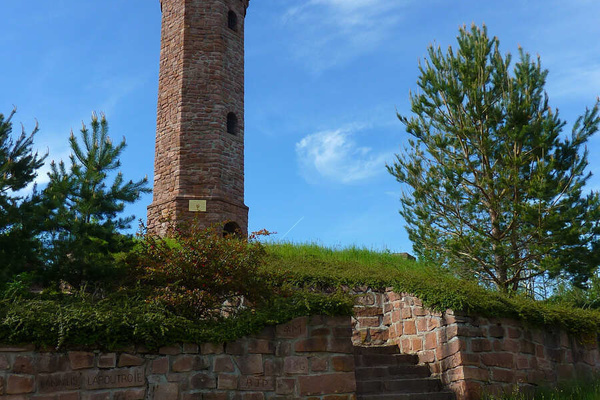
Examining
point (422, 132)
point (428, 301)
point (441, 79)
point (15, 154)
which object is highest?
point (441, 79)

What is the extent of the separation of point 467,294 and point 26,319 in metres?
6.34

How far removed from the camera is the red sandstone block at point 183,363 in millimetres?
7266

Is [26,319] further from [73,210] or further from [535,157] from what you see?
[535,157]

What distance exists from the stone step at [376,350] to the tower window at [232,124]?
1094cm

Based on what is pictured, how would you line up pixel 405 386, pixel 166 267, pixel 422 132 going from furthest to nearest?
1. pixel 422 132
2. pixel 405 386
3. pixel 166 267

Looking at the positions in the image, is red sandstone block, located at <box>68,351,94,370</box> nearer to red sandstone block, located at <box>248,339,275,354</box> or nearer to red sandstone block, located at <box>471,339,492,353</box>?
red sandstone block, located at <box>248,339,275,354</box>

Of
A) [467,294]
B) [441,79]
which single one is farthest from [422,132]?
[467,294]

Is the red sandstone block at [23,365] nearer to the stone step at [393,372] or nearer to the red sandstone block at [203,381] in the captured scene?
the red sandstone block at [203,381]

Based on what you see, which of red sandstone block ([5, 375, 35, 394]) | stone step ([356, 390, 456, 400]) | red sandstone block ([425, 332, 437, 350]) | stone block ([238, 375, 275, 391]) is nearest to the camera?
red sandstone block ([5, 375, 35, 394])

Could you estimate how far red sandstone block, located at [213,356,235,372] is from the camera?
745cm

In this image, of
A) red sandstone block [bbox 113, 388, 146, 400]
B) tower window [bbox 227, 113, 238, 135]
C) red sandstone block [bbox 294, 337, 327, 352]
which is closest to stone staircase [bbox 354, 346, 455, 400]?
red sandstone block [bbox 294, 337, 327, 352]

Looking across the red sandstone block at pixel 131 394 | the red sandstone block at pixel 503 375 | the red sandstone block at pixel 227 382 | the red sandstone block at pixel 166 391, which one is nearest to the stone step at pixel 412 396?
the red sandstone block at pixel 503 375

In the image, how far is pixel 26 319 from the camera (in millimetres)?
6656

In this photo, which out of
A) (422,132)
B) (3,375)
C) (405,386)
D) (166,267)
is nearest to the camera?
(3,375)
